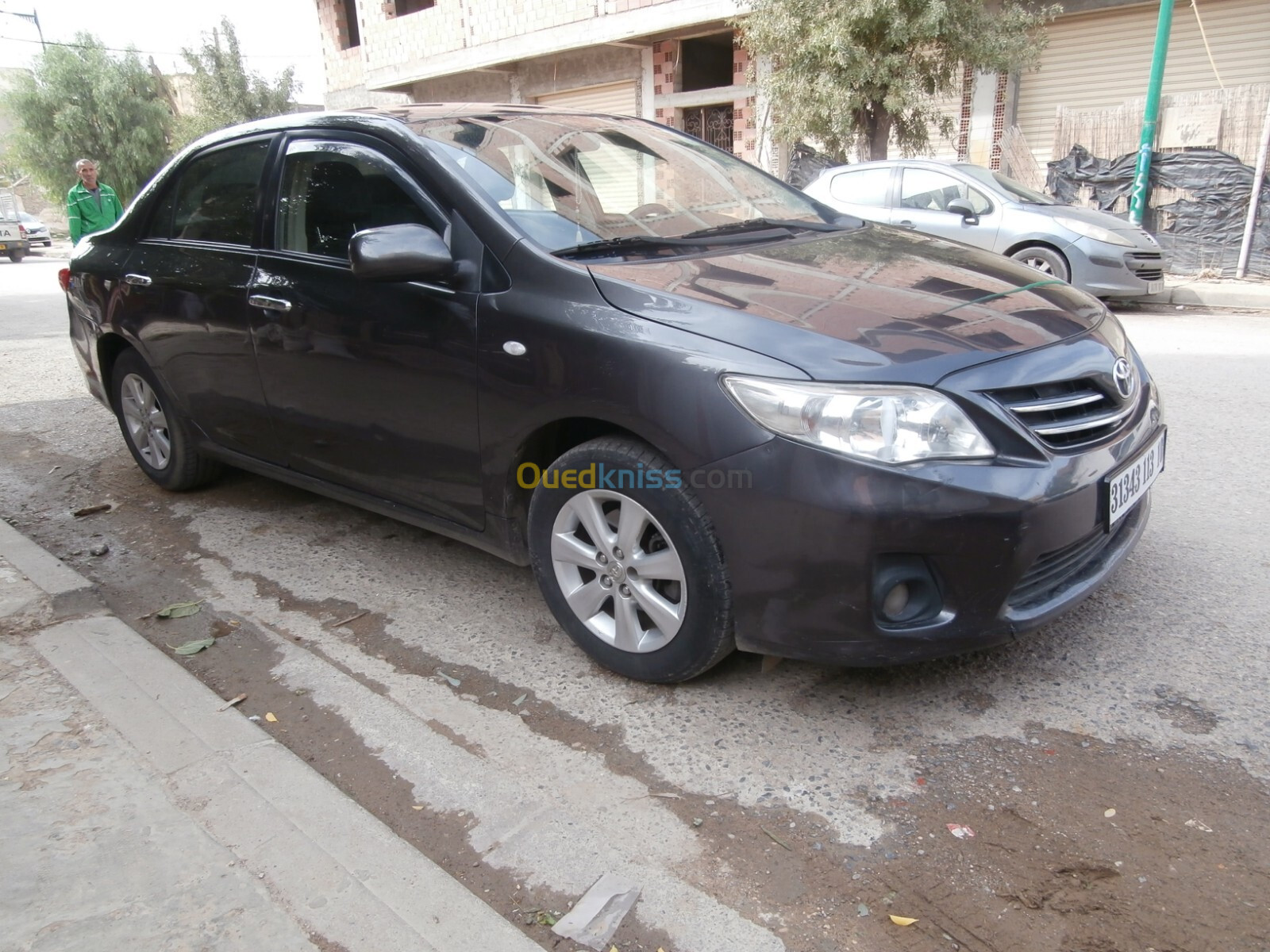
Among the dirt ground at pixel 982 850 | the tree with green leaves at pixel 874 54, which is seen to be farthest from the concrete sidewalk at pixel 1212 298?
the dirt ground at pixel 982 850

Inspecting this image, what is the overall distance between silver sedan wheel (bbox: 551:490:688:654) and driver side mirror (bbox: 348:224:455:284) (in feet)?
2.76

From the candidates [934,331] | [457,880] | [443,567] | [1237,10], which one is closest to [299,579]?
[443,567]

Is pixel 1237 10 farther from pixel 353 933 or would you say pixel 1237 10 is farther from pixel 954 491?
pixel 353 933

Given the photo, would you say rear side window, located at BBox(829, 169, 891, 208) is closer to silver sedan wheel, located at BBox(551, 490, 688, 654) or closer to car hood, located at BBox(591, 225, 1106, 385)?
car hood, located at BBox(591, 225, 1106, 385)

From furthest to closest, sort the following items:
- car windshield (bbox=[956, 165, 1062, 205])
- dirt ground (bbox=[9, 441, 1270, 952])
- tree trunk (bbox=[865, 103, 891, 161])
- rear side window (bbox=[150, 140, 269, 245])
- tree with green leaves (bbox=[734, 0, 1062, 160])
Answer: tree trunk (bbox=[865, 103, 891, 161]) < tree with green leaves (bbox=[734, 0, 1062, 160]) < car windshield (bbox=[956, 165, 1062, 205]) < rear side window (bbox=[150, 140, 269, 245]) < dirt ground (bbox=[9, 441, 1270, 952])

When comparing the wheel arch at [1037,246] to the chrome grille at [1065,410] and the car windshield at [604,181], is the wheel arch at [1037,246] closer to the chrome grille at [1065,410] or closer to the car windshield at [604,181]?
the car windshield at [604,181]

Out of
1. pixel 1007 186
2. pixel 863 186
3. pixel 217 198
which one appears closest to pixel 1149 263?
pixel 1007 186

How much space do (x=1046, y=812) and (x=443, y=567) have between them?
240 cm

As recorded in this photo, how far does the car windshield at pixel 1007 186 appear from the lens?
1002 cm

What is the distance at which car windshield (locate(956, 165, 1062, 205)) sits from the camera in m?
10.0

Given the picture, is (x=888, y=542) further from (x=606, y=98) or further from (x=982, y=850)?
(x=606, y=98)

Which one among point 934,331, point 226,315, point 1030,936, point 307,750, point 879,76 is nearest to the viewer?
point 1030,936

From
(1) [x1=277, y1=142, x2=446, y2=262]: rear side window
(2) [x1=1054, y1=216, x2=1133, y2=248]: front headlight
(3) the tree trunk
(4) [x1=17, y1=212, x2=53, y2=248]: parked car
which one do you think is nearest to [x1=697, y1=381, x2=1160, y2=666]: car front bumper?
(1) [x1=277, y1=142, x2=446, y2=262]: rear side window

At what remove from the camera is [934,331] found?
2465 millimetres
